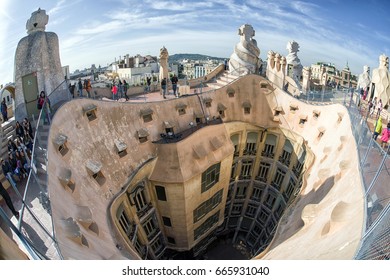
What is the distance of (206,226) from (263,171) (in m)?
6.72

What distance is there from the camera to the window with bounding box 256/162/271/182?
2381cm

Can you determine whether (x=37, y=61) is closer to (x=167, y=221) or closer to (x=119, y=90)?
(x=119, y=90)

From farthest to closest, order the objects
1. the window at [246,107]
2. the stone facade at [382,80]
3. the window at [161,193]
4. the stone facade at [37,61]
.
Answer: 1. the window at [246,107]
2. the stone facade at [382,80]
3. the window at [161,193]
4. the stone facade at [37,61]

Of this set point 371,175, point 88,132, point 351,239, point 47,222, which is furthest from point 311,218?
point 88,132

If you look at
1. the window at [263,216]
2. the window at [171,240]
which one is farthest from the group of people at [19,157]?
the window at [263,216]

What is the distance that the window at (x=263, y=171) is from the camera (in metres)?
23.8

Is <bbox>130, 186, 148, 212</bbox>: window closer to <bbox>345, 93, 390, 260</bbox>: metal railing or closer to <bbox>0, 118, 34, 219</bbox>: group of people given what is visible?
<bbox>0, 118, 34, 219</bbox>: group of people

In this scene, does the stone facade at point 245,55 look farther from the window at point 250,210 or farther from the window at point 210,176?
the window at point 250,210

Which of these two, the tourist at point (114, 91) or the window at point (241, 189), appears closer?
the tourist at point (114, 91)

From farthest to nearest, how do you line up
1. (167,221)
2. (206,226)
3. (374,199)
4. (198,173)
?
1. (206,226)
2. (167,221)
3. (198,173)
4. (374,199)

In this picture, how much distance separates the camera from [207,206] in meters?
20.9

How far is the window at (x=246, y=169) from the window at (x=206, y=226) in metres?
3.99

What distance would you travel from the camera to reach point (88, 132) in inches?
584

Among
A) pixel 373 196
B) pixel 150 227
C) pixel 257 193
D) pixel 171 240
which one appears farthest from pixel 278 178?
pixel 373 196
